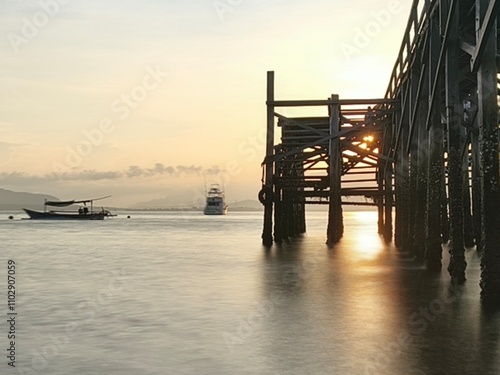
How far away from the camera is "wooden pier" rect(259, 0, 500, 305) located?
8.92 m

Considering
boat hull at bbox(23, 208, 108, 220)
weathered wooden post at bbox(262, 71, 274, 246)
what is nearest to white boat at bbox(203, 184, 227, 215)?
boat hull at bbox(23, 208, 108, 220)

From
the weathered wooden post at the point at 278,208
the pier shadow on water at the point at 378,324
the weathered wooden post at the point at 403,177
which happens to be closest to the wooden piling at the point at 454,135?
the pier shadow on water at the point at 378,324

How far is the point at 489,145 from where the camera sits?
895cm

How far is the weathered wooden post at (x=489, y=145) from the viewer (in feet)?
28.9

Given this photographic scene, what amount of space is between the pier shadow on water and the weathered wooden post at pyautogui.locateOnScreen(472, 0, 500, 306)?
2.79 ft

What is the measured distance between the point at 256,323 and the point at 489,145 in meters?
4.38

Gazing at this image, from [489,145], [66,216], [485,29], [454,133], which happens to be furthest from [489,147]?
[66,216]

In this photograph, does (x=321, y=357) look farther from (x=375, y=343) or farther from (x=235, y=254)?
(x=235, y=254)

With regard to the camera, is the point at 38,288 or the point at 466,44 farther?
the point at 38,288

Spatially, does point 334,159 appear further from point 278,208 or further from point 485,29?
point 485,29

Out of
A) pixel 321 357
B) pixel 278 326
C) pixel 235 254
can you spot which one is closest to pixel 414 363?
pixel 321 357

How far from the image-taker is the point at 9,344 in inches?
328

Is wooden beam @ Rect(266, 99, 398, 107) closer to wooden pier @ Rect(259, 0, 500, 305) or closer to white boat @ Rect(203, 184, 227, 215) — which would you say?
wooden pier @ Rect(259, 0, 500, 305)

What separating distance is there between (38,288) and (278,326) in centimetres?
815
